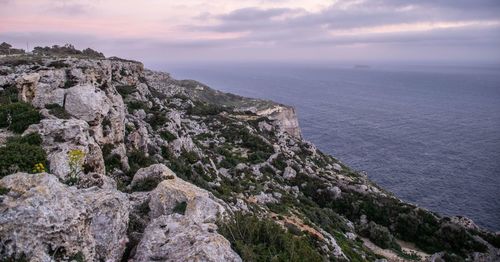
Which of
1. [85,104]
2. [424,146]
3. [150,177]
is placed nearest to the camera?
[150,177]

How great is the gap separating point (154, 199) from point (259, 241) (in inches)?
160

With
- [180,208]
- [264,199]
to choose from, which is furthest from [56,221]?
[264,199]

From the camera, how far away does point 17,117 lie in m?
16.2

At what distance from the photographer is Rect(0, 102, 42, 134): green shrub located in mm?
15602

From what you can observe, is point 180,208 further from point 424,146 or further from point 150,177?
point 424,146

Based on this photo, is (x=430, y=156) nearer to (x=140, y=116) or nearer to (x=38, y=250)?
(x=140, y=116)

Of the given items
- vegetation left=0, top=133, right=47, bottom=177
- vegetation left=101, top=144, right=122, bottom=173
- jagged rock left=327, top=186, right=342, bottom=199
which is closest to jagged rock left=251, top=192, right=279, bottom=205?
jagged rock left=327, top=186, right=342, bottom=199

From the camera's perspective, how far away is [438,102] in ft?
605

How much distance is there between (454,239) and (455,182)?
1675 inches

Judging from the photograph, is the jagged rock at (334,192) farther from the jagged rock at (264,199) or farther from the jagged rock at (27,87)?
the jagged rock at (27,87)

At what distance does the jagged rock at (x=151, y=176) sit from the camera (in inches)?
610

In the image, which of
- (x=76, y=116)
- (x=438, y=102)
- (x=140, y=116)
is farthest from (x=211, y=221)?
(x=438, y=102)

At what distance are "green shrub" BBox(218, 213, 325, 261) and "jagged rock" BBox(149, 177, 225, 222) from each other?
731 mm

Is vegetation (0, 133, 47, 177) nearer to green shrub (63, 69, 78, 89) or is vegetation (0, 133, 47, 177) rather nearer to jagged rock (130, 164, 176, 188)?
jagged rock (130, 164, 176, 188)
